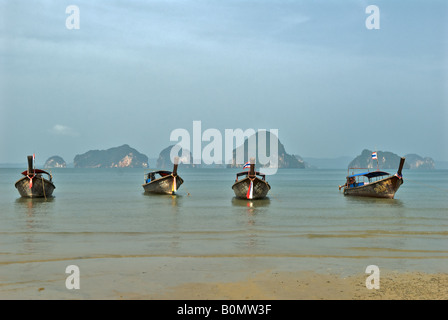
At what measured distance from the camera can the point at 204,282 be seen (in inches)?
463

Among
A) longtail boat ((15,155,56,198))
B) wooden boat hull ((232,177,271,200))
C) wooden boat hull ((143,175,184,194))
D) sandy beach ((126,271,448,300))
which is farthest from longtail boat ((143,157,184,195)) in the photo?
sandy beach ((126,271,448,300))

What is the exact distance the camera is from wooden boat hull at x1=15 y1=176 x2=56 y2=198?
40.7 metres

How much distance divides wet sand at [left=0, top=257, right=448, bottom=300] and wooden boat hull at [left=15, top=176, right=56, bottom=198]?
1147 inches

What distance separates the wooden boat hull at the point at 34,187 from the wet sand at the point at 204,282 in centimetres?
2914

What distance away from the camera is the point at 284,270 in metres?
13.2

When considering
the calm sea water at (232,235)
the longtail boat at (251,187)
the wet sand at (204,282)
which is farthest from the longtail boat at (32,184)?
the wet sand at (204,282)

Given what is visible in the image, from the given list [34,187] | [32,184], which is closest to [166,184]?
[34,187]

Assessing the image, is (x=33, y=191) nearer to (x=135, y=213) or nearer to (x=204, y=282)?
(x=135, y=213)

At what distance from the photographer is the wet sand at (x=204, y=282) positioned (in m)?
10.5

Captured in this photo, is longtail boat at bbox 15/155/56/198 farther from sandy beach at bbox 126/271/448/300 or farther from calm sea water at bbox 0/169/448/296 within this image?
sandy beach at bbox 126/271/448/300

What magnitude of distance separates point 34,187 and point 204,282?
113 feet

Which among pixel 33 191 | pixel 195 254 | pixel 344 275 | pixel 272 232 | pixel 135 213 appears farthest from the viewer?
pixel 33 191
